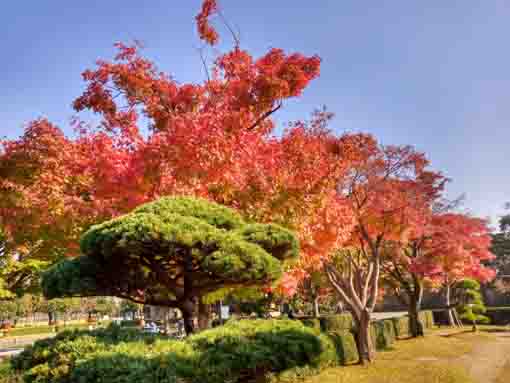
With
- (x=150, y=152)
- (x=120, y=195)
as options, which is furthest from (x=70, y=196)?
(x=150, y=152)

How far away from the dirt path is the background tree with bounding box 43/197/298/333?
21.6 ft

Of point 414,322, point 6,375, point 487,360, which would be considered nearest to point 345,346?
point 487,360

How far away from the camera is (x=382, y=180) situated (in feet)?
39.7

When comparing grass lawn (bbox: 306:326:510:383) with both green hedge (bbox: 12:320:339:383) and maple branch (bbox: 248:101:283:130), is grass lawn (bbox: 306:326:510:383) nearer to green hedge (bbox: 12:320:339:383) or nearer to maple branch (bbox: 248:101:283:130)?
green hedge (bbox: 12:320:339:383)

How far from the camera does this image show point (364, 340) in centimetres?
1126

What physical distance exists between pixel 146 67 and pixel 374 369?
10092 mm

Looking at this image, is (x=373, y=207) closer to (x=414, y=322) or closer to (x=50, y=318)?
(x=414, y=322)

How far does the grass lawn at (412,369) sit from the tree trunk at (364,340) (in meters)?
0.30

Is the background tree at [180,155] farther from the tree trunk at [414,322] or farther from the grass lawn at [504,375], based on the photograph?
the tree trunk at [414,322]

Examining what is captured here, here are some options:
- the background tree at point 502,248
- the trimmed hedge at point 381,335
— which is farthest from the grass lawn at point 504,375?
the background tree at point 502,248

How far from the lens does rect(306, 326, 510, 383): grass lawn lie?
28.3ft

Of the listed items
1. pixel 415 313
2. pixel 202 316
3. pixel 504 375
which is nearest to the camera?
pixel 504 375

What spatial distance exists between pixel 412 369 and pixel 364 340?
178cm

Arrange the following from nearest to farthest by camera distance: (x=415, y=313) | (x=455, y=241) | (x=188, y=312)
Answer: (x=188, y=312) < (x=455, y=241) < (x=415, y=313)
